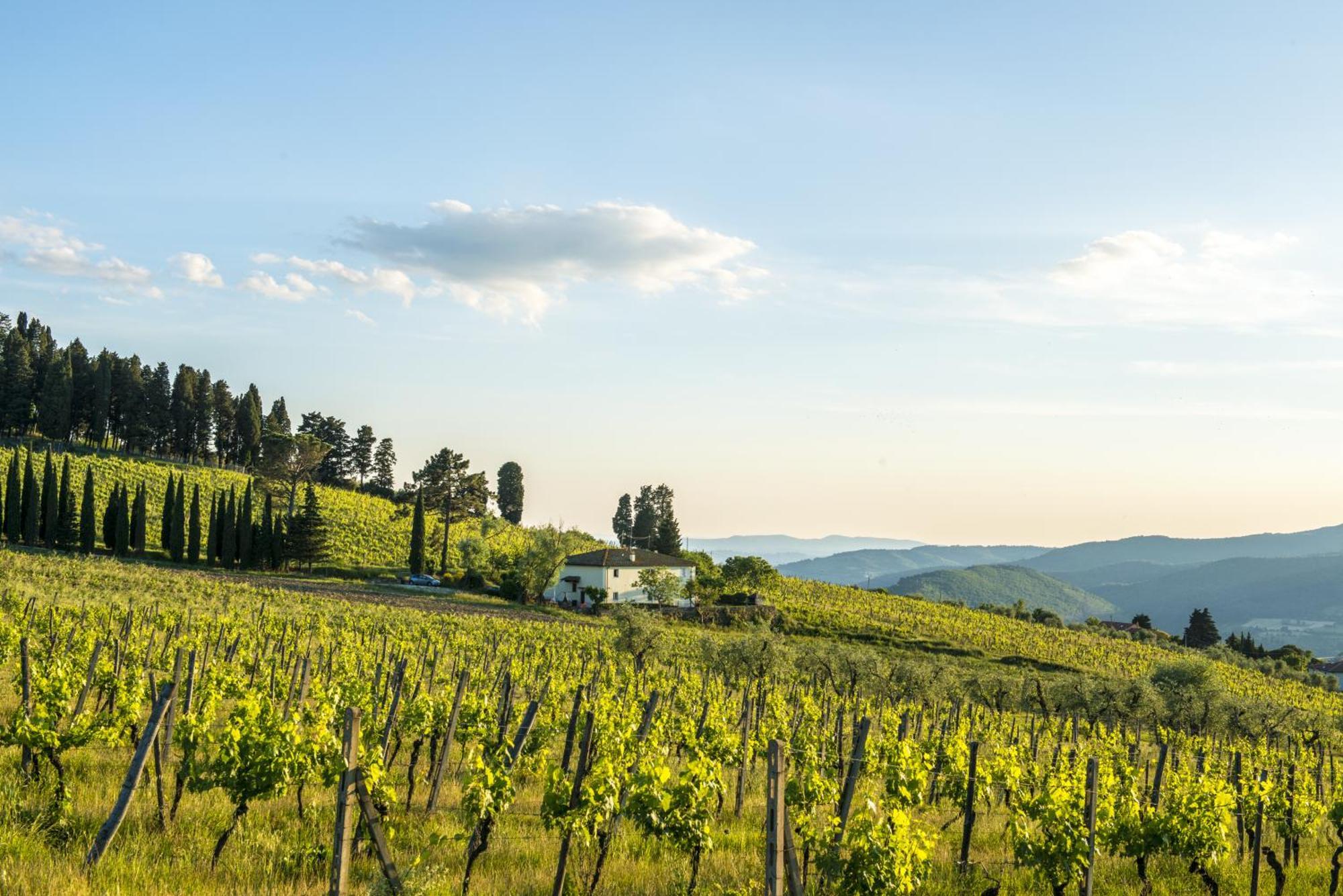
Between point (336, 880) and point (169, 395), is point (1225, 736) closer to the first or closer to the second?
point (336, 880)

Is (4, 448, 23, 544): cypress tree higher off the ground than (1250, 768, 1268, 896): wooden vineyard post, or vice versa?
(4, 448, 23, 544): cypress tree

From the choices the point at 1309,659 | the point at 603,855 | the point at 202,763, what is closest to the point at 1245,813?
the point at 603,855

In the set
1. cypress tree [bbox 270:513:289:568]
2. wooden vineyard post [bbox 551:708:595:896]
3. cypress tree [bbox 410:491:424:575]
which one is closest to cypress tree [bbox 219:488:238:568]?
cypress tree [bbox 270:513:289:568]

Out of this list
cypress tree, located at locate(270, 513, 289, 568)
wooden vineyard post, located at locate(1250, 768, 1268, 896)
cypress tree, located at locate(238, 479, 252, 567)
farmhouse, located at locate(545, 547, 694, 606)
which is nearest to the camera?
wooden vineyard post, located at locate(1250, 768, 1268, 896)

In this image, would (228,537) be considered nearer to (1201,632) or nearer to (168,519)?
(168,519)

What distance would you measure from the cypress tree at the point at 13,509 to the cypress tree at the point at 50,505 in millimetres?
1759

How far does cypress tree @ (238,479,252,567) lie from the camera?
2931 inches

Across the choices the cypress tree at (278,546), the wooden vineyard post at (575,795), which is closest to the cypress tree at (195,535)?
the cypress tree at (278,546)

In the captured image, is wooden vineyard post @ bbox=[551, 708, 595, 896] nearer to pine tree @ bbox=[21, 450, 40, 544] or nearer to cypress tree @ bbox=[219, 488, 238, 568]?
cypress tree @ bbox=[219, 488, 238, 568]

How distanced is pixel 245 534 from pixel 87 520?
1193cm

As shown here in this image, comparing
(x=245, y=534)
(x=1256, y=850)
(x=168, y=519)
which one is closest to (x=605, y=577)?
(x=245, y=534)

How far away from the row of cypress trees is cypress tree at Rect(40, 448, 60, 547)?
5cm

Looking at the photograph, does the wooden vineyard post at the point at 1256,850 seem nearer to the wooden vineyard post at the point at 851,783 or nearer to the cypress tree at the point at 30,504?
the wooden vineyard post at the point at 851,783

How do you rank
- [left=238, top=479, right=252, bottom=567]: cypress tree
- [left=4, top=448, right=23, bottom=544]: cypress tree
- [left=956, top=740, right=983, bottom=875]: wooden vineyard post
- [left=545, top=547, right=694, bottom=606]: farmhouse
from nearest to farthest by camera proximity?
[left=956, top=740, right=983, bottom=875]: wooden vineyard post
[left=4, top=448, right=23, bottom=544]: cypress tree
[left=238, top=479, right=252, bottom=567]: cypress tree
[left=545, top=547, right=694, bottom=606]: farmhouse
